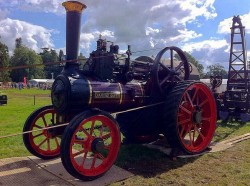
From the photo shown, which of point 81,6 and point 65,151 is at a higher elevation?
point 81,6

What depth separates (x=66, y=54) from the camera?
15.2 ft

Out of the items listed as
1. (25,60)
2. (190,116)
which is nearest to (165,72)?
(190,116)

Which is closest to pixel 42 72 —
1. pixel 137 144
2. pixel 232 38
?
pixel 232 38

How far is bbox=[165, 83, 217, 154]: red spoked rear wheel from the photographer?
5004 mm

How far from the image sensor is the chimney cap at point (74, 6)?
4.55 metres

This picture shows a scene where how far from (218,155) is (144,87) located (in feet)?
6.12

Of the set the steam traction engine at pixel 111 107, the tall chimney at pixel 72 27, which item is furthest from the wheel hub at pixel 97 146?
the tall chimney at pixel 72 27

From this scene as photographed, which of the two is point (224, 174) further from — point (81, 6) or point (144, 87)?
point (81, 6)

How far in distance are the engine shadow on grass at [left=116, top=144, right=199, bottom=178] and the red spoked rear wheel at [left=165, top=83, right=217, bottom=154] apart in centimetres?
34

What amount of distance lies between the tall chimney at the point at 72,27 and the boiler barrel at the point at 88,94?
0.93 feet

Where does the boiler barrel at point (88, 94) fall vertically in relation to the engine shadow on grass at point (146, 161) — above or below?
above

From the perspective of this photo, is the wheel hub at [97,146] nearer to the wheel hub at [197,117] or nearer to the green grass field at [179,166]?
the green grass field at [179,166]

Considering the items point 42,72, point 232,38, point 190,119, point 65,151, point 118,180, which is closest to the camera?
point 65,151

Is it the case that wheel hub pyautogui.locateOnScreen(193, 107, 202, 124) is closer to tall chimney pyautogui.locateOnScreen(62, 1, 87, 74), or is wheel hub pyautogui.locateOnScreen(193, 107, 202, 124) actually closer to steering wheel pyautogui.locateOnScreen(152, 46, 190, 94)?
steering wheel pyautogui.locateOnScreen(152, 46, 190, 94)
